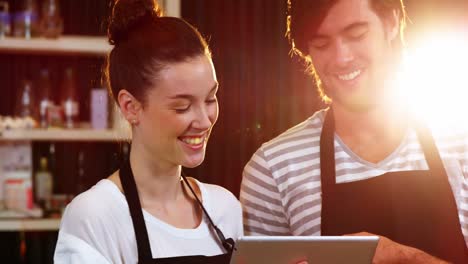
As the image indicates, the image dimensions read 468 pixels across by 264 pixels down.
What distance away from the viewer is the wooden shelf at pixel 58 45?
3104mm

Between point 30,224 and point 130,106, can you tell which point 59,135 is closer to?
point 30,224

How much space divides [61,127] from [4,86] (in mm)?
357

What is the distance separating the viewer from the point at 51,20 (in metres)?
3.20

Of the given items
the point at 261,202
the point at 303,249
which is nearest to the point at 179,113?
the point at 303,249

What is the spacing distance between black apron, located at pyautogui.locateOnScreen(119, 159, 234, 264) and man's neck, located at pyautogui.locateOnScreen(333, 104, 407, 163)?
48cm

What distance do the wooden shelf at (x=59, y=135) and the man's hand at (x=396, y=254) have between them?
160 cm

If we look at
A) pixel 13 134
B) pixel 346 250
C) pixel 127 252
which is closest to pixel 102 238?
pixel 127 252

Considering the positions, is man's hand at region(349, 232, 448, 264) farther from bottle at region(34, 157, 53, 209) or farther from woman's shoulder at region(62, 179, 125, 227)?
bottle at region(34, 157, 53, 209)

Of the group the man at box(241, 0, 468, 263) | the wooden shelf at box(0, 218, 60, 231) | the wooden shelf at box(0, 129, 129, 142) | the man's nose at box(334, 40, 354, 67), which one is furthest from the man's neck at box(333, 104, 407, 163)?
the wooden shelf at box(0, 218, 60, 231)

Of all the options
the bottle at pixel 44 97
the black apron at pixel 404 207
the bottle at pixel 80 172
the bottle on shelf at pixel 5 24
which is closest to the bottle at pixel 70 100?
the bottle at pixel 44 97

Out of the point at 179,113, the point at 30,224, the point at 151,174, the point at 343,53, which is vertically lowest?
the point at 30,224

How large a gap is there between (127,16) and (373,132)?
2.25 ft

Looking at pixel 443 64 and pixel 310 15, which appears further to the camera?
pixel 443 64

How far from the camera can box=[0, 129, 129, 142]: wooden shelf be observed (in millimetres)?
→ 3104
